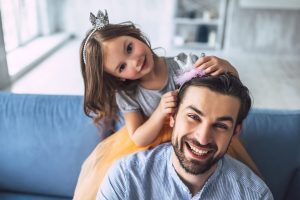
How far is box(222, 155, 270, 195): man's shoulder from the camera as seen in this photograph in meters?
1.09

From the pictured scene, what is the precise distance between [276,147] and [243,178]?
0.45 meters

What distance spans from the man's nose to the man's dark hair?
11cm

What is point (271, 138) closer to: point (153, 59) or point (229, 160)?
point (229, 160)

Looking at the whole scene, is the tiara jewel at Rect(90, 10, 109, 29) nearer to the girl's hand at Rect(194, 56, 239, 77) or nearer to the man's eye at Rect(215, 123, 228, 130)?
the girl's hand at Rect(194, 56, 239, 77)

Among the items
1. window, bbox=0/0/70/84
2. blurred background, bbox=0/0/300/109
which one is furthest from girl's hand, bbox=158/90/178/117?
blurred background, bbox=0/0/300/109

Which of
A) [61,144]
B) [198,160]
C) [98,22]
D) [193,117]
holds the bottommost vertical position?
[61,144]

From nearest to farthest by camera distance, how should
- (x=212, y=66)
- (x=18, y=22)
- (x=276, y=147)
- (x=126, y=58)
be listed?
(x=212, y=66) < (x=126, y=58) < (x=276, y=147) < (x=18, y=22)

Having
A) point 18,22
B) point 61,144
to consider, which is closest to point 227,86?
point 61,144

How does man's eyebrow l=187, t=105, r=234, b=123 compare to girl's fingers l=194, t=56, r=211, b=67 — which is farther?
girl's fingers l=194, t=56, r=211, b=67

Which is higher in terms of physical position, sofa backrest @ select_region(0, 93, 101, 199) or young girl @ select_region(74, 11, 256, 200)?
young girl @ select_region(74, 11, 256, 200)

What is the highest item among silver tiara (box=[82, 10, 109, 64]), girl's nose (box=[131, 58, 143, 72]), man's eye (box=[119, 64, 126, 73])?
silver tiara (box=[82, 10, 109, 64])

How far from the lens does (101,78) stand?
4.17 ft

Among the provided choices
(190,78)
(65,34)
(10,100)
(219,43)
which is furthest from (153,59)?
(65,34)

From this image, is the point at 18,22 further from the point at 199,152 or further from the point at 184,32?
the point at 199,152
